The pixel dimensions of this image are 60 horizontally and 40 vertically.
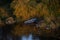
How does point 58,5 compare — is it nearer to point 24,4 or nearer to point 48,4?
point 48,4

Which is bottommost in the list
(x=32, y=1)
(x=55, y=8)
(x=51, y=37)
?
(x=51, y=37)

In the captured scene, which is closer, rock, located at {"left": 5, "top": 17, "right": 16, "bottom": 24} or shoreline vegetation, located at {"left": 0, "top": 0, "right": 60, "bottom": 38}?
shoreline vegetation, located at {"left": 0, "top": 0, "right": 60, "bottom": 38}

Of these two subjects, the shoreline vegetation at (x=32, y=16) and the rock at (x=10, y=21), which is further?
the rock at (x=10, y=21)

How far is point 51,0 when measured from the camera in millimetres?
11844

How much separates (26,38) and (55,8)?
8.79ft

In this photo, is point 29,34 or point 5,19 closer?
point 29,34

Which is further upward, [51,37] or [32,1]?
[32,1]

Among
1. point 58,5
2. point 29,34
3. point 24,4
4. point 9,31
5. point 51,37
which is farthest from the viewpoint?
point 24,4

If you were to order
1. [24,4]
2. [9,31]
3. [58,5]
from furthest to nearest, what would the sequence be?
[24,4], [58,5], [9,31]

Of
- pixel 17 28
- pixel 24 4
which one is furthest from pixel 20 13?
pixel 17 28

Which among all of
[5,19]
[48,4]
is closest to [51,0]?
[48,4]

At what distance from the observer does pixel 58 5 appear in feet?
39.7

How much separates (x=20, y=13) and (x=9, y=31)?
2.00m

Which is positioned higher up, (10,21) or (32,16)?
(32,16)
